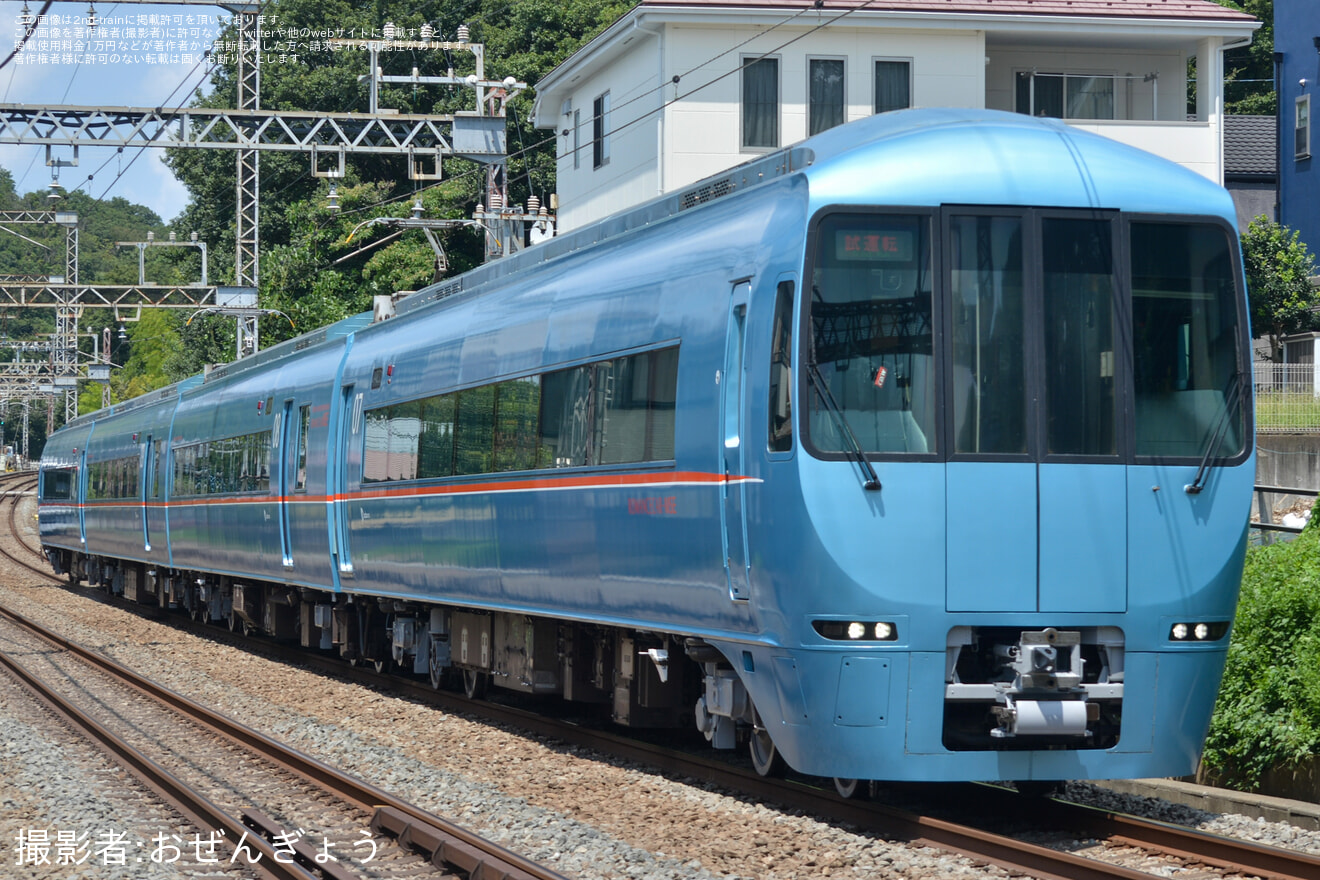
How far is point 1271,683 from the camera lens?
898 centimetres

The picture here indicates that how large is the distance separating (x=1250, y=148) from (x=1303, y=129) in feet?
23.7

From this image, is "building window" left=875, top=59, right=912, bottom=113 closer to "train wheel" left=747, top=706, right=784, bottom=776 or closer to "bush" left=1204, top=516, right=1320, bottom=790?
"bush" left=1204, top=516, right=1320, bottom=790

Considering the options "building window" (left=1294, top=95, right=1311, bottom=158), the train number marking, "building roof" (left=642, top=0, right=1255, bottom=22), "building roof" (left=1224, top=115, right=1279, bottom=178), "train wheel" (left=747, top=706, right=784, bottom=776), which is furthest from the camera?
"building roof" (left=1224, top=115, right=1279, bottom=178)

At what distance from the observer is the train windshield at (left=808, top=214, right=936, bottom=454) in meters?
7.73

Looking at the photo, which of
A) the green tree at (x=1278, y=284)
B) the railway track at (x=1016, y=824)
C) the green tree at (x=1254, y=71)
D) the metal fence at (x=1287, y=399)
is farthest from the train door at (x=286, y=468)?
the green tree at (x=1254, y=71)

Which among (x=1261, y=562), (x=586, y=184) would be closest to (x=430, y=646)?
(x=1261, y=562)

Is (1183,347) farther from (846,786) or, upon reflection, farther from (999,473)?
(846,786)

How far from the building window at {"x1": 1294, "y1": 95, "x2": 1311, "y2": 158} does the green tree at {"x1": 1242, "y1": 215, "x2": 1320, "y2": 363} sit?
2278mm

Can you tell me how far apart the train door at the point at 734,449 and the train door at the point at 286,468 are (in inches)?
407

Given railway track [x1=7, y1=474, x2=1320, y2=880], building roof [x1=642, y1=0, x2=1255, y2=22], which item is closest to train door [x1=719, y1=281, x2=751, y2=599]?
railway track [x1=7, y1=474, x2=1320, y2=880]

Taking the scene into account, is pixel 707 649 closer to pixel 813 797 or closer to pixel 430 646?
pixel 813 797

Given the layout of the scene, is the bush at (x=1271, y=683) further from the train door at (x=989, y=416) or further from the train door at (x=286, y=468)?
the train door at (x=286, y=468)

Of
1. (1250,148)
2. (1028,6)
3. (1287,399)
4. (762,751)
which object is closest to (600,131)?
(1028,6)

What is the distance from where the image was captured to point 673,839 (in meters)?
8.05
